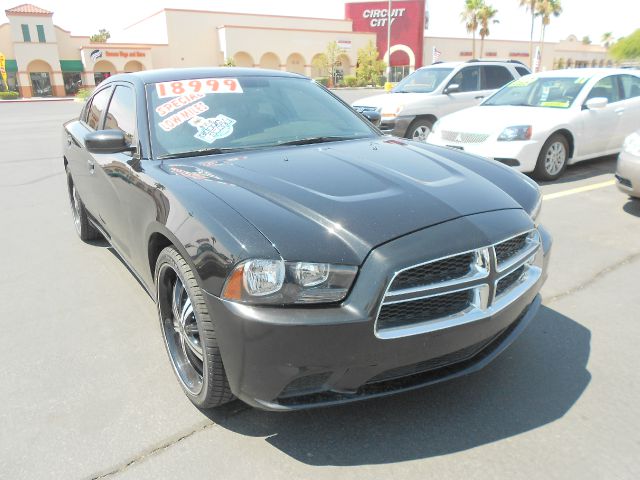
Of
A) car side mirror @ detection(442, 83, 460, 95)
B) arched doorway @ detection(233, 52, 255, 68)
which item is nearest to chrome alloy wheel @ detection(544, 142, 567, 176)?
car side mirror @ detection(442, 83, 460, 95)

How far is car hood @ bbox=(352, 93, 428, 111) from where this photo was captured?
9.75 m

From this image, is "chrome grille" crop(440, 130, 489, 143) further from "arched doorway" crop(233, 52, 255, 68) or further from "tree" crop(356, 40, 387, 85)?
"arched doorway" crop(233, 52, 255, 68)

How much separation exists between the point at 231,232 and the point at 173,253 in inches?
20.1

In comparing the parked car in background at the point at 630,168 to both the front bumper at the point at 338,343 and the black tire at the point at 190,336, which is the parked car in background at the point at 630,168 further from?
the black tire at the point at 190,336

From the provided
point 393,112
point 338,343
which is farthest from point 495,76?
point 338,343

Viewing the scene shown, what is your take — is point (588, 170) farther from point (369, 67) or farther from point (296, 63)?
point (296, 63)

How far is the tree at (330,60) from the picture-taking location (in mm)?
60281

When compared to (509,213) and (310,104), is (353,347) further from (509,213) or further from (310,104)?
(310,104)

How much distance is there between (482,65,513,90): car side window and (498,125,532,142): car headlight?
163 inches

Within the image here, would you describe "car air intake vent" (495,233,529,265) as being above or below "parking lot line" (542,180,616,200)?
Answer: above

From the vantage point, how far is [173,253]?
101 inches

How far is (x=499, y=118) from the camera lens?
7.62m

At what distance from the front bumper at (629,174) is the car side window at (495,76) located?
19.2 feet

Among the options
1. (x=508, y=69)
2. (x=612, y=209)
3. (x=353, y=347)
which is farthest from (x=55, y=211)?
(x=508, y=69)
